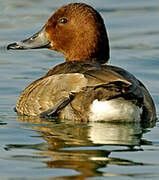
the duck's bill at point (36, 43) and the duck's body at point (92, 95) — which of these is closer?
the duck's body at point (92, 95)

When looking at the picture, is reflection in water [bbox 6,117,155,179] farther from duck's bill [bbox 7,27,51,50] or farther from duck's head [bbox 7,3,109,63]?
duck's bill [bbox 7,27,51,50]

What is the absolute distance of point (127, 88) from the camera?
24.9ft

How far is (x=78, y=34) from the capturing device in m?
9.01

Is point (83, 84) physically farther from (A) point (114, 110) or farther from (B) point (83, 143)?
(B) point (83, 143)

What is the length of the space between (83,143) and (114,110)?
73cm

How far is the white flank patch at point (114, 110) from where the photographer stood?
298 inches

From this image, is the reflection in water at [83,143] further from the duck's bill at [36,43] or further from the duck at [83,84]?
the duck's bill at [36,43]

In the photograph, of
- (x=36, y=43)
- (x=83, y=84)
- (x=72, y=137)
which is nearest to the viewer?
(x=72, y=137)

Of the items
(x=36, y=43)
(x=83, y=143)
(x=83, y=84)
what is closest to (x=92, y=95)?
(x=83, y=84)

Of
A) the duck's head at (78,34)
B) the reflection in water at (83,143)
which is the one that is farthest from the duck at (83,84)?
the reflection in water at (83,143)

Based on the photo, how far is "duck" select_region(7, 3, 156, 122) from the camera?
759 cm

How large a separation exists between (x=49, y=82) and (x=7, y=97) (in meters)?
1.51

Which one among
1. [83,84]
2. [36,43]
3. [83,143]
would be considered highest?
[36,43]

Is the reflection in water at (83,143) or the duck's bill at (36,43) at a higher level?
the duck's bill at (36,43)
